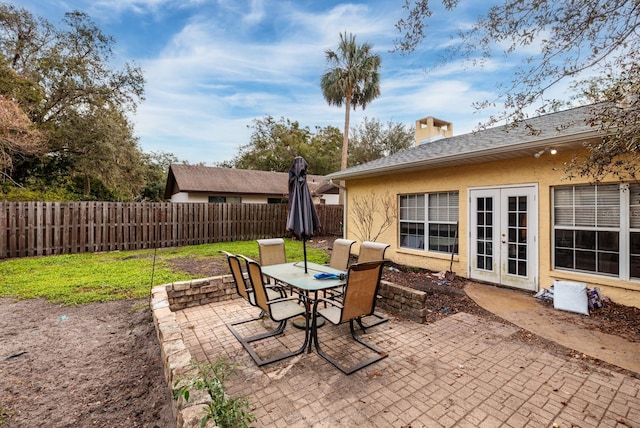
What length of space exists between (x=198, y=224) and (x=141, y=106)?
821 centimetres

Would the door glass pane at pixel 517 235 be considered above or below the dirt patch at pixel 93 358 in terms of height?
above

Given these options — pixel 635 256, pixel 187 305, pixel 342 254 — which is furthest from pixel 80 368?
pixel 635 256

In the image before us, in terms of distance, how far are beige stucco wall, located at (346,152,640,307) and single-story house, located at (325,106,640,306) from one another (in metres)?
0.02

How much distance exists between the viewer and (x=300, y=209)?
4.28 metres

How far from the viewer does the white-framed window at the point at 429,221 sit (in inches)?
275

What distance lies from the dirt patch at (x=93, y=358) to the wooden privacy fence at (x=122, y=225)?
8.63 ft

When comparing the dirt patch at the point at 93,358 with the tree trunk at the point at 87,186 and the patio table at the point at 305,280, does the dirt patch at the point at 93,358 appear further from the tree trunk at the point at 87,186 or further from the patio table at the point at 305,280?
the tree trunk at the point at 87,186

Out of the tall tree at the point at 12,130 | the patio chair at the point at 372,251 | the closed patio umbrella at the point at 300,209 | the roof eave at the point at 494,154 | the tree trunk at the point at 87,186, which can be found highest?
the tall tree at the point at 12,130

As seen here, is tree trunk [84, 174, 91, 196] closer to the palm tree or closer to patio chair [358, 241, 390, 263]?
the palm tree

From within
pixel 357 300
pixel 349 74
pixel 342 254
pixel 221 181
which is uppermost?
pixel 349 74

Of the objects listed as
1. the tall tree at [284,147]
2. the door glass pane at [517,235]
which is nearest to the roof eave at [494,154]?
the door glass pane at [517,235]

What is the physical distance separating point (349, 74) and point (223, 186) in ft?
34.7

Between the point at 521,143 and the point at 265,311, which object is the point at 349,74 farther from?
the point at 265,311

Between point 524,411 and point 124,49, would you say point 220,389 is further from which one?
point 124,49
